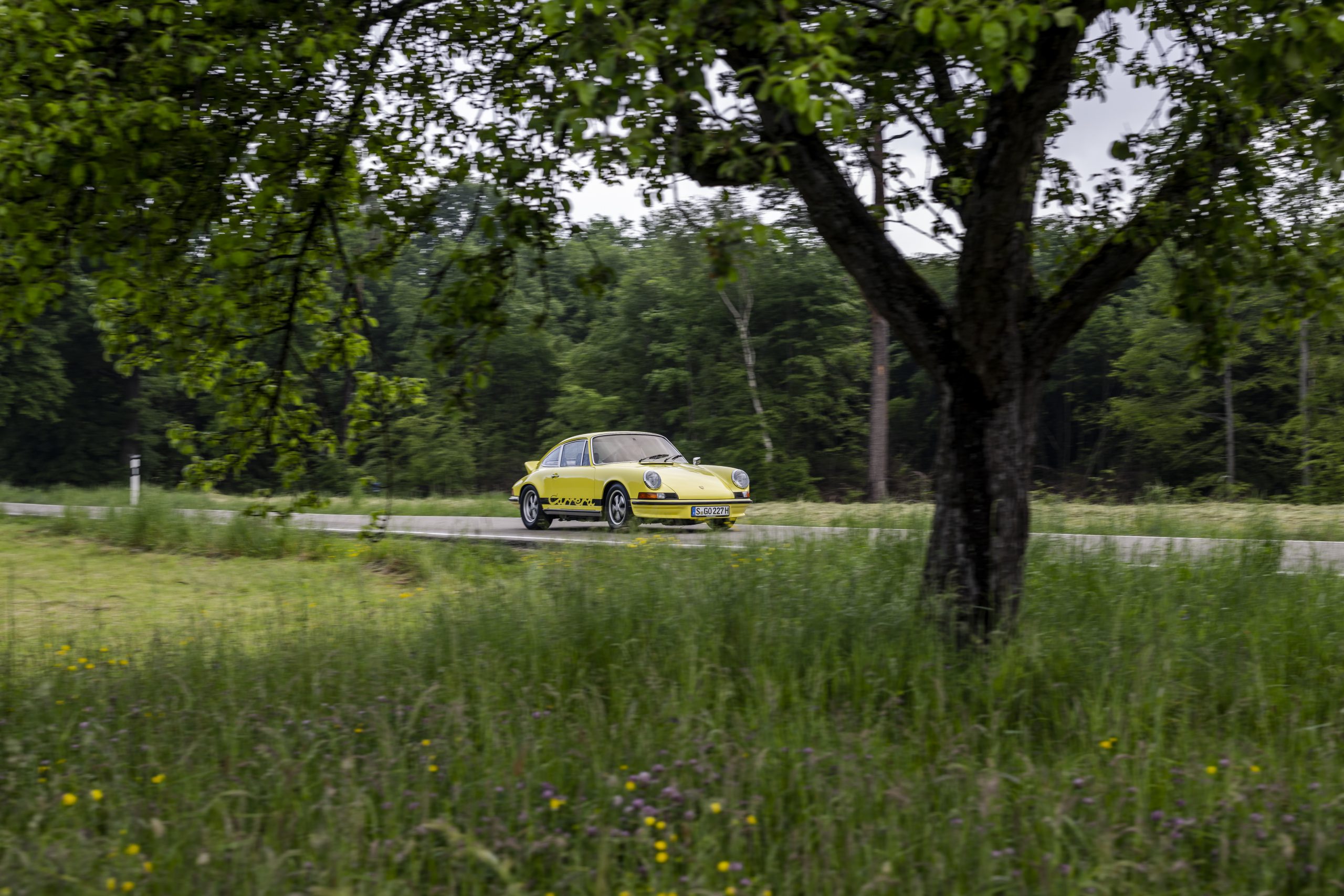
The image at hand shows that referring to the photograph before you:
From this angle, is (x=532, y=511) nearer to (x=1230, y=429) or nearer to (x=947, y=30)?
(x=947, y=30)

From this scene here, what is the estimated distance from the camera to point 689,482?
597 inches

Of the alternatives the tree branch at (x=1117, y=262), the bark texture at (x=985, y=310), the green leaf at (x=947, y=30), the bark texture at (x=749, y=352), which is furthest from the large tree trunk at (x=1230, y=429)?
the green leaf at (x=947, y=30)

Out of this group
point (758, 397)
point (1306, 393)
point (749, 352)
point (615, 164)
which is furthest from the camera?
point (1306, 393)

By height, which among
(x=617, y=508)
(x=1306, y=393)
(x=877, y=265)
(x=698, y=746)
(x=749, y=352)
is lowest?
(x=698, y=746)

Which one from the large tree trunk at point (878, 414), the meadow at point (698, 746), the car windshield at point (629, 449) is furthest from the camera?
the large tree trunk at point (878, 414)

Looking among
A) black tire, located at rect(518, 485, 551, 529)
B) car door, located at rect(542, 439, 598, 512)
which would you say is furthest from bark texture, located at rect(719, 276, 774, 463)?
car door, located at rect(542, 439, 598, 512)

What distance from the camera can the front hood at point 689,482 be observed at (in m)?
15.0

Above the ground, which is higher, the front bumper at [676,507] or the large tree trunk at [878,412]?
the large tree trunk at [878,412]

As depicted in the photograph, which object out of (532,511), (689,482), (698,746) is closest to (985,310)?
(698,746)

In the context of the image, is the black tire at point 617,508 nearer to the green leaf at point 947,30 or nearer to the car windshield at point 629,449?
the car windshield at point 629,449

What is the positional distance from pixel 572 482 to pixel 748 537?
6.27m

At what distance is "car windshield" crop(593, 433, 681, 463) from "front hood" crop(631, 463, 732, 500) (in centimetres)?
45

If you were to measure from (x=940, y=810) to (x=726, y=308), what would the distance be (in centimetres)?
3529

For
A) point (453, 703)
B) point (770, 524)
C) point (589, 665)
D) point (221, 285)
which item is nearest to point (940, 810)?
point (453, 703)
